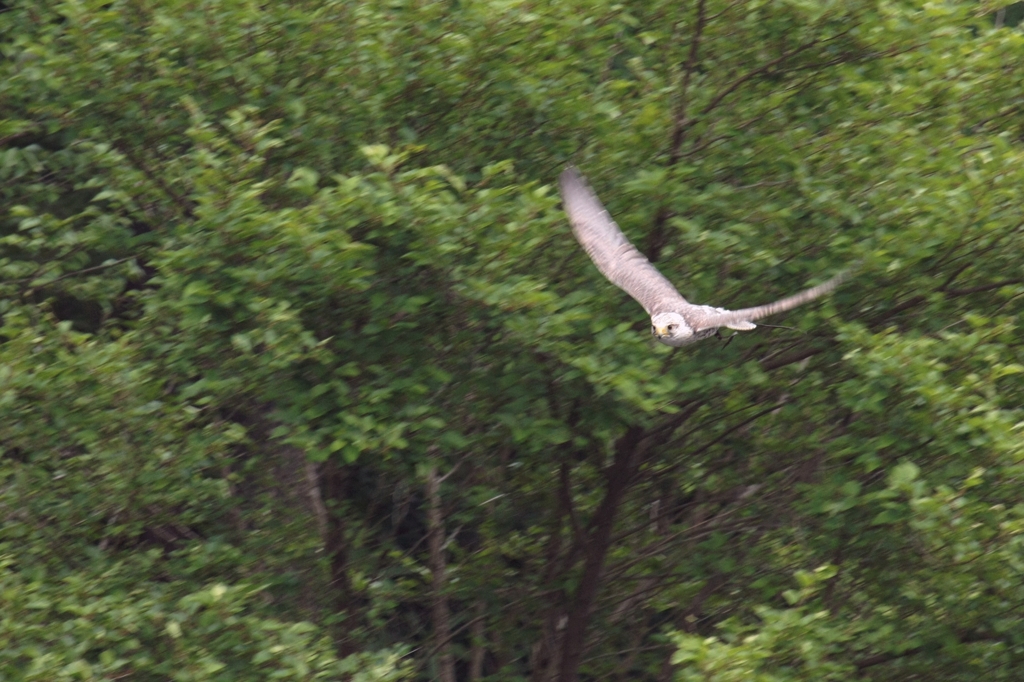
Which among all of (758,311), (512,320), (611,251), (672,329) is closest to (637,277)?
(611,251)

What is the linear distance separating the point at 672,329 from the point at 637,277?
1.53ft

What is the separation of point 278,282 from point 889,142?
11.5 ft

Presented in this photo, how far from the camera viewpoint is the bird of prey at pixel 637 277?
20.5 feet

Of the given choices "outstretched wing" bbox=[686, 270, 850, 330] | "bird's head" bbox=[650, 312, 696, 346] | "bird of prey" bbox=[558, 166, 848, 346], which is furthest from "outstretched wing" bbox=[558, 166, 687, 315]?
"outstretched wing" bbox=[686, 270, 850, 330]

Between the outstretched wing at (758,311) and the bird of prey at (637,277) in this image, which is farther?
the bird of prey at (637,277)

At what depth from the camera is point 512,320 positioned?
6367 mm

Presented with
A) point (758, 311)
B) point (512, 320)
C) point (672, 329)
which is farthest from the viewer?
point (512, 320)

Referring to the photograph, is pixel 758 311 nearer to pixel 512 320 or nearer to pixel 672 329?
pixel 672 329

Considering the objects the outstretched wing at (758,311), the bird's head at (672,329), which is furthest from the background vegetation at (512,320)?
the outstretched wing at (758,311)

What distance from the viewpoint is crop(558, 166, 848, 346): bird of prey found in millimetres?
6238

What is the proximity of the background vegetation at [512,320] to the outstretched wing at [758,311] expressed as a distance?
0.41 meters

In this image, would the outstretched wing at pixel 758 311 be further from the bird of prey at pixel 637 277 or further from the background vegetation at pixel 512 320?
the background vegetation at pixel 512 320

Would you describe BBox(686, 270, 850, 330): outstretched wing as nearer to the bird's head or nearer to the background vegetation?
the bird's head

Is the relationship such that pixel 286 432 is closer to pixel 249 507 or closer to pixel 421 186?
pixel 421 186
